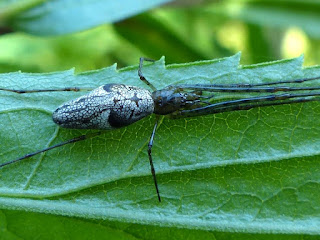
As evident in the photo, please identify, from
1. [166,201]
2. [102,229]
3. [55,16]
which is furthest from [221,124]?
[55,16]

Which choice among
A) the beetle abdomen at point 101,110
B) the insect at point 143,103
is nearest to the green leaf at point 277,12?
the insect at point 143,103

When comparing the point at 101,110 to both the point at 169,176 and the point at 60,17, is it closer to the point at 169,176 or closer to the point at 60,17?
the point at 169,176

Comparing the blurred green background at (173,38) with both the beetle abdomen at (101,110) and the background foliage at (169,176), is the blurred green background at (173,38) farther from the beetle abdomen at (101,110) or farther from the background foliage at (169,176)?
the beetle abdomen at (101,110)

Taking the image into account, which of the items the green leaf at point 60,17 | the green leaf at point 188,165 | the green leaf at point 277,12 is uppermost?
the green leaf at point 277,12

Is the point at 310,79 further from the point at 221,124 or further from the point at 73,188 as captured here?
the point at 73,188

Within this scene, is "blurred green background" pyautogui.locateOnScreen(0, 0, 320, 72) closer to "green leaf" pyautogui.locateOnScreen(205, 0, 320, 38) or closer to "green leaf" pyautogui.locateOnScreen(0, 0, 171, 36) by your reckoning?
"green leaf" pyautogui.locateOnScreen(205, 0, 320, 38)

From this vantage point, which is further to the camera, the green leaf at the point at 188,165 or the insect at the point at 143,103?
the insect at the point at 143,103

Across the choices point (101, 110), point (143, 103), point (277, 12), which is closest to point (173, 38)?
point (277, 12)

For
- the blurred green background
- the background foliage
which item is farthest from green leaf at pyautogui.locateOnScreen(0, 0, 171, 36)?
the blurred green background
